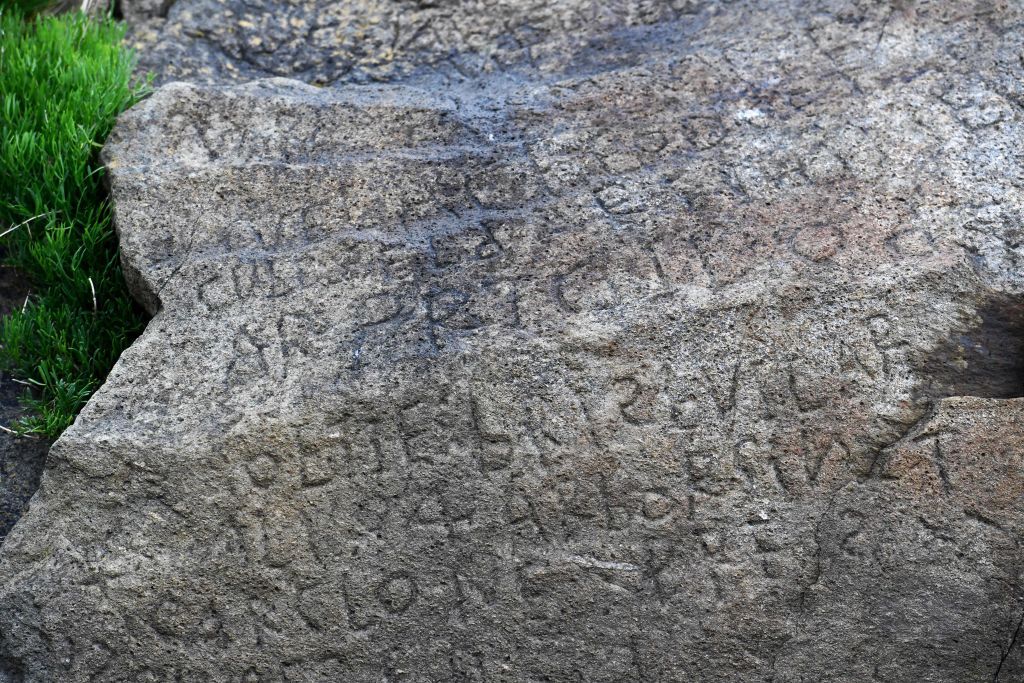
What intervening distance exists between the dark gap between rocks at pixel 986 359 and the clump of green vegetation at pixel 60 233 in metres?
2.09

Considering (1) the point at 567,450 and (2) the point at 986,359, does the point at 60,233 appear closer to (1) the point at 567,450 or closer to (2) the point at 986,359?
(1) the point at 567,450

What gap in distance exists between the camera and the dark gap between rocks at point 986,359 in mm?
2557

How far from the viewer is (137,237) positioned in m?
2.83

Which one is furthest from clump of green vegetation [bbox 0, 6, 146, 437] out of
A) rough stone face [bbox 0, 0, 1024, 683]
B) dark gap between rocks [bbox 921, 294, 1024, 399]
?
dark gap between rocks [bbox 921, 294, 1024, 399]

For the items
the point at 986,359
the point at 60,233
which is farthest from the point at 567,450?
the point at 60,233

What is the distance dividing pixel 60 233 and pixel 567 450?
1516 millimetres

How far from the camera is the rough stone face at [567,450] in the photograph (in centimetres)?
249

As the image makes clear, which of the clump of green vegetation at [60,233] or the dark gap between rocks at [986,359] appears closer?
the dark gap between rocks at [986,359]

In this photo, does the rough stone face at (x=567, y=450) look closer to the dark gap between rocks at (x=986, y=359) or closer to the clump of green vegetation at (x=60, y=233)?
the dark gap between rocks at (x=986, y=359)

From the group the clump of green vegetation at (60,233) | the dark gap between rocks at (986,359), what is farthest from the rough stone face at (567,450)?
the clump of green vegetation at (60,233)

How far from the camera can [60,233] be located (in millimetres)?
2922

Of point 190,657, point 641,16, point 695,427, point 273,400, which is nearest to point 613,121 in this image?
point 641,16

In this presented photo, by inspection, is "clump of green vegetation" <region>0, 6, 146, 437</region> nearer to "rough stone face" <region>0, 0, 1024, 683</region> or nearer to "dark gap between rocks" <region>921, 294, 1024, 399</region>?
"rough stone face" <region>0, 0, 1024, 683</region>

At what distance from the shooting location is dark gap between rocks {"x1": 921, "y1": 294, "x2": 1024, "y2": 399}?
2557mm
